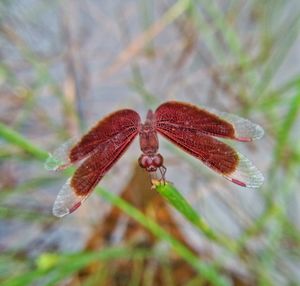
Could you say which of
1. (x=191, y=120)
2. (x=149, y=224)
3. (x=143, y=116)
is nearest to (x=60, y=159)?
(x=191, y=120)

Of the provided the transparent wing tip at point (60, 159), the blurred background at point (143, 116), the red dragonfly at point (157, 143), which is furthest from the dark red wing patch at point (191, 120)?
the blurred background at point (143, 116)

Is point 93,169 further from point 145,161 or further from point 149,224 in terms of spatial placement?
point 149,224

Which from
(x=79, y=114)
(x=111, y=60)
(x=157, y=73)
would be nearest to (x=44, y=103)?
(x=79, y=114)

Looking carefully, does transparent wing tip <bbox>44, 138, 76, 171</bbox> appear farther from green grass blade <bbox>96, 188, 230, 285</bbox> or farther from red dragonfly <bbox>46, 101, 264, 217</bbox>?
green grass blade <bbox>96, 188, 230, 285</bbox>

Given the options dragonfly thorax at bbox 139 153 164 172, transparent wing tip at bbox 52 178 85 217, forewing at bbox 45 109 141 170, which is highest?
forewing at bbox 45 109 141 170

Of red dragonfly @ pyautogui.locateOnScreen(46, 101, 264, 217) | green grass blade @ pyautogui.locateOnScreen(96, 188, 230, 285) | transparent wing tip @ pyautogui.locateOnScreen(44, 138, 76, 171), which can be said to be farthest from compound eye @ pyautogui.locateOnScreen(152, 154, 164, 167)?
green grass blade @ pyautogui.locateOnScreen(96, 188, 230, 285)

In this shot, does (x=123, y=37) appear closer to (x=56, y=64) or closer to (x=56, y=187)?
(x=56, y=64)

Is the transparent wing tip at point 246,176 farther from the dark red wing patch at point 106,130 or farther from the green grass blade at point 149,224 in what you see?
the green grass blade at point 149,224
